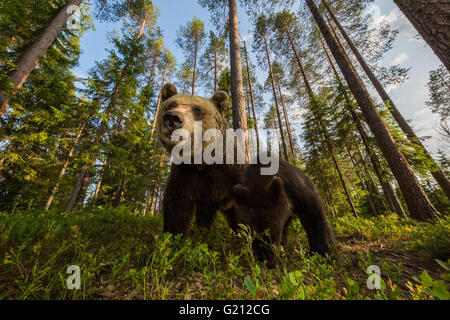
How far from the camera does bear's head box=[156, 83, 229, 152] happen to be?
2.53m

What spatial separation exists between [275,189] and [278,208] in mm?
287

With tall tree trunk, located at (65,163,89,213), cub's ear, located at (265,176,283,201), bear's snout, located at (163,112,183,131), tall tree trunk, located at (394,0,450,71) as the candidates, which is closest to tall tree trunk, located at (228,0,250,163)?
cub's ear, located at (265,176,283,201)

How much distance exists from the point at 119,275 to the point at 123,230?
2.46 metres

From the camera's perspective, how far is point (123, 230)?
3742mm

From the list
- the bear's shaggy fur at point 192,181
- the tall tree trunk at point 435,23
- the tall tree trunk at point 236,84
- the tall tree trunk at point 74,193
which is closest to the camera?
the tall tree trunk at point 435,23

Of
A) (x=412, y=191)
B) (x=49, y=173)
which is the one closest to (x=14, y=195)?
(x=49, y=173)

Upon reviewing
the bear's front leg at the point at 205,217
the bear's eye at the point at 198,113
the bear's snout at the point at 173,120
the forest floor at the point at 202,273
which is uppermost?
the bear's eye at the point at 198,113

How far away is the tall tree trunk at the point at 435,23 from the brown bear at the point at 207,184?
2.52 meters

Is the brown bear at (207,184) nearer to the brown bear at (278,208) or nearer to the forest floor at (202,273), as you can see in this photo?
the brown bear at (278,208)

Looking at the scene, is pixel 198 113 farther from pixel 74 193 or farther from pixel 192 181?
pixel 74 193

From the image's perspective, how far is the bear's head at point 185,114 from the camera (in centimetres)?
253

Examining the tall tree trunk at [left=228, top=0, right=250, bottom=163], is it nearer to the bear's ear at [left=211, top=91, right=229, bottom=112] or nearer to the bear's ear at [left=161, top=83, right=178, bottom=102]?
the bear's ear at [left=211, top=91, right=229, bottom=112]

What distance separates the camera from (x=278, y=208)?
2.53m

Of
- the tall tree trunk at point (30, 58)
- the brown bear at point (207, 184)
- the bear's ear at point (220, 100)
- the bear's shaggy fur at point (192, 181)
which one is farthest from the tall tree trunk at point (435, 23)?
the tall tree trunk at point (30, 58)
